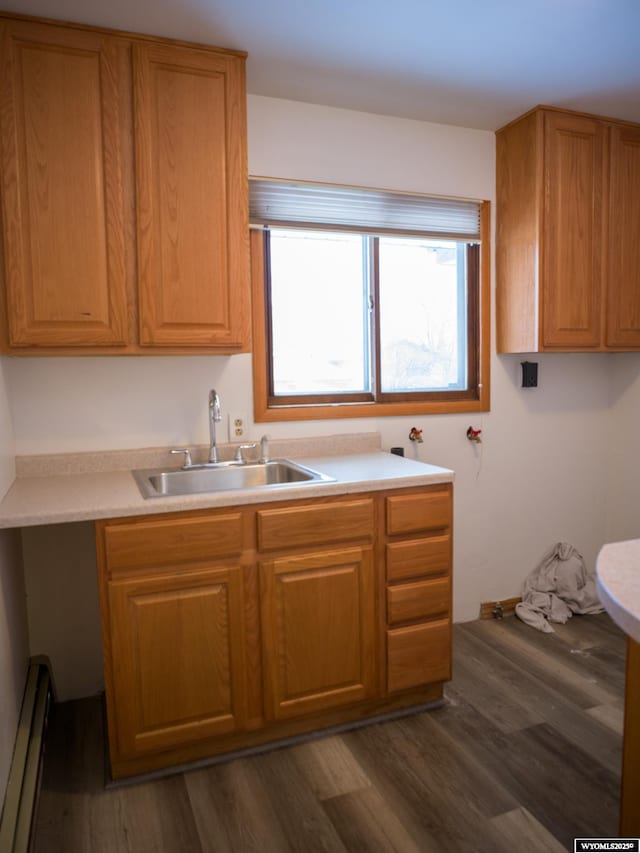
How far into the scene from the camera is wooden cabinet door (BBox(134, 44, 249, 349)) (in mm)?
2064

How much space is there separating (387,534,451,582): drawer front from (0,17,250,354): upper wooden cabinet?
945 millimetres

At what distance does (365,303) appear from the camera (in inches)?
113

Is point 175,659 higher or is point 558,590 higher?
point 175,659

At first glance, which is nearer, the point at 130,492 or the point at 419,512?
the point at 130,492

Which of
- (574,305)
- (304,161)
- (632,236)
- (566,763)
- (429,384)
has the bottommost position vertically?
(566,763)

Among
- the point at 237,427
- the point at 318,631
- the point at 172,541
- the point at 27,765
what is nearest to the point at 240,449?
the point at 237,427

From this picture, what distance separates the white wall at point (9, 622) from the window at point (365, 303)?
0.99 meters

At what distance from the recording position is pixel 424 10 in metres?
1.94

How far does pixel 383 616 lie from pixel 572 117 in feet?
7.80

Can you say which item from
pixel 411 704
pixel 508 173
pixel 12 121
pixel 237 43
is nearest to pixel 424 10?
pixel 237 43

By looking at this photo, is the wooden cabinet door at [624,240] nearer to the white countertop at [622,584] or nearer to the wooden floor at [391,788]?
the wooden floor at [391,788]

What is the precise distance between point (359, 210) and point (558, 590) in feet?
7.19

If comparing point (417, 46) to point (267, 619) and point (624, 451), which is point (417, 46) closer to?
point (267, 619)

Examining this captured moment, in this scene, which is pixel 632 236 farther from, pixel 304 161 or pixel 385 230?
pixel 304 161
